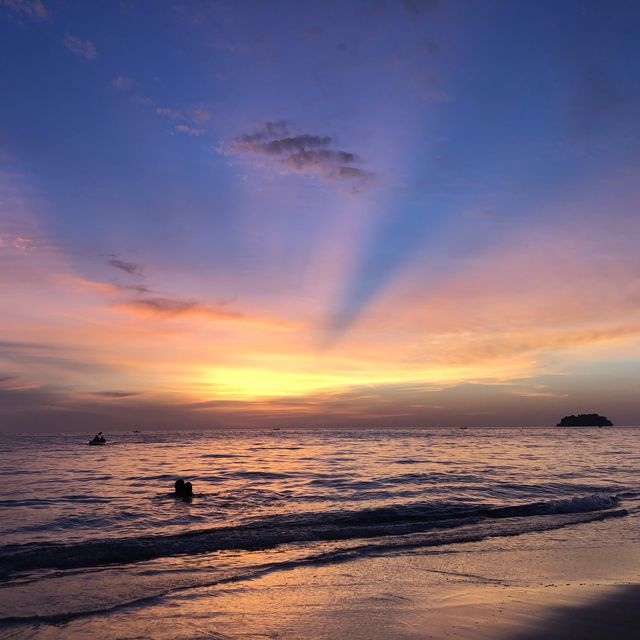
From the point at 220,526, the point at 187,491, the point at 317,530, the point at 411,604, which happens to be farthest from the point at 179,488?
the point at 411,604

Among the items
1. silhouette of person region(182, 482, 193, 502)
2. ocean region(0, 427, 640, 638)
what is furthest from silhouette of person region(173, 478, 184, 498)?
ocean region(0, 427, 640, 638)

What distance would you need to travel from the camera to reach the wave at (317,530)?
13891mm

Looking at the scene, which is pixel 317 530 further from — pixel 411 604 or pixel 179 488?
pixel 179 488

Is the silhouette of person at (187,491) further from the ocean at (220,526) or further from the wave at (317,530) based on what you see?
the wave at (317,530)

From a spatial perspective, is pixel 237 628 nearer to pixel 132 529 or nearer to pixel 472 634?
pixel 472 634

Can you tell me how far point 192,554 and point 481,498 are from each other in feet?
47.7

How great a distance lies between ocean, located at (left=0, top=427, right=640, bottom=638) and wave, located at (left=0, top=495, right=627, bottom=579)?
0.07m

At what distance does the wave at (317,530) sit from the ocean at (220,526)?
2.6 inches

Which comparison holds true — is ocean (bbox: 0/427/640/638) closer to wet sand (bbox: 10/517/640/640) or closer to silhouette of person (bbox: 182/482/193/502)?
wet sand (bbox: 10/517/640/640)

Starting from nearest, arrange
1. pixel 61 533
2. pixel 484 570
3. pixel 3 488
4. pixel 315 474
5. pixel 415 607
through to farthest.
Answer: pixel 415 607 < pixel 484 570 < pixel 61 533 < pixel 3 488 < pixel 315 474

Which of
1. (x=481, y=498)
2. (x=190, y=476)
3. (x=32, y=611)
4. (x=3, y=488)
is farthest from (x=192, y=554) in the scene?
(x=190, y=476)

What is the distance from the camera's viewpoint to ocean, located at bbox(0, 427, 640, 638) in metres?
9.72

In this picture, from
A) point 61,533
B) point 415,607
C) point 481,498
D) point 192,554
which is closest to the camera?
point 415,607

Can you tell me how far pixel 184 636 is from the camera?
7.82 meters
